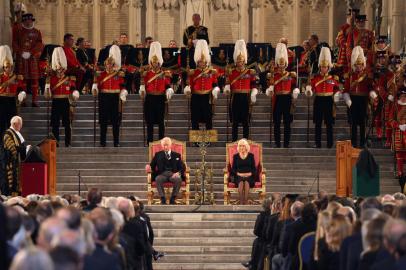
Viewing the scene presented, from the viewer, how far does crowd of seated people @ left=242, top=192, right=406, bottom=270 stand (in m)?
9.55

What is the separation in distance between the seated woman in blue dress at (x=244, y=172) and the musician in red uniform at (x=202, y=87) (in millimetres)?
2682

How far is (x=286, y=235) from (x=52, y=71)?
1289 cm

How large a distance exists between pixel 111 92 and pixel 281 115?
3103 millimetres

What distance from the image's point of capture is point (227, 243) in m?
21.1

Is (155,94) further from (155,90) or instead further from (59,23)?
(59,23)

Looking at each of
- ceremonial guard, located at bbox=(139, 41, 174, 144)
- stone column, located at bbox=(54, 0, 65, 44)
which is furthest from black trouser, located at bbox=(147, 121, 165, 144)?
stone column, located at bbox=(54, 0, 65, 44)

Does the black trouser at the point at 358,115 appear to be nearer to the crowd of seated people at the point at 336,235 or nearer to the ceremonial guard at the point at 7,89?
the ceremonial guard at the point at 7,89

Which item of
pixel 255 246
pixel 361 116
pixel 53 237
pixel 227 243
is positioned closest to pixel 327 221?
pixel 53 237

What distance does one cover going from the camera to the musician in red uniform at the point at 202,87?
85.4 ft

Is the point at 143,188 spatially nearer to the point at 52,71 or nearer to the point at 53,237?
the point at 52,71

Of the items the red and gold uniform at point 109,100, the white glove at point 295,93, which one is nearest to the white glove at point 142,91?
the red and gold uniform at point 109,100

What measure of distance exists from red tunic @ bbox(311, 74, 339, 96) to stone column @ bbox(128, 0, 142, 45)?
30.7 feet

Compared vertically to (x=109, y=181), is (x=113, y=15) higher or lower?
higher

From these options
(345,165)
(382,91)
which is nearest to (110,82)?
(382,91)
